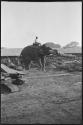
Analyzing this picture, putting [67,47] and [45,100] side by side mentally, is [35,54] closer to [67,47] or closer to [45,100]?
[67,47]

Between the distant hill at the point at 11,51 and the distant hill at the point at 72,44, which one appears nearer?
the distant hill at the point at 11,51

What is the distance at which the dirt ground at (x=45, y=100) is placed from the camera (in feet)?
8.20

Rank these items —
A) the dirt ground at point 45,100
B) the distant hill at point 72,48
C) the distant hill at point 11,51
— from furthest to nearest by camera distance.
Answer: the distant hill at point 72,48, the distant hill at point 11,51, the dirt ground at point 45,100

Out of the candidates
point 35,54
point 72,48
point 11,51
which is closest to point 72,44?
point 72,48

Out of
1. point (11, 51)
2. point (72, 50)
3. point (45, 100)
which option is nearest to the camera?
point (45, 100)

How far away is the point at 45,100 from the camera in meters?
2.72

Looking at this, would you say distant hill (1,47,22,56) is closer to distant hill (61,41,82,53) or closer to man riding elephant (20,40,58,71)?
man riding elephant (20,40,58,71)

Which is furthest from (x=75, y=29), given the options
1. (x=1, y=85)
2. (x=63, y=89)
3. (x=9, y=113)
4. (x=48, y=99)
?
(x=9, y=113)

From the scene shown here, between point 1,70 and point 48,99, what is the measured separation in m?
0.84

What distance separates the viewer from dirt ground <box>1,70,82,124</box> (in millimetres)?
2498

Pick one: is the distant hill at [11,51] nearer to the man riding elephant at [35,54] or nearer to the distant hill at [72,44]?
the man riding elephant at [35,54]

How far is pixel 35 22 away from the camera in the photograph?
305 cm

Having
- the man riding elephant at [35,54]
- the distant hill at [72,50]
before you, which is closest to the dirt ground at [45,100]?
the man riding elephant at [35,54]

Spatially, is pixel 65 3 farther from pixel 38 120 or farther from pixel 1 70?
pixel 38 120
